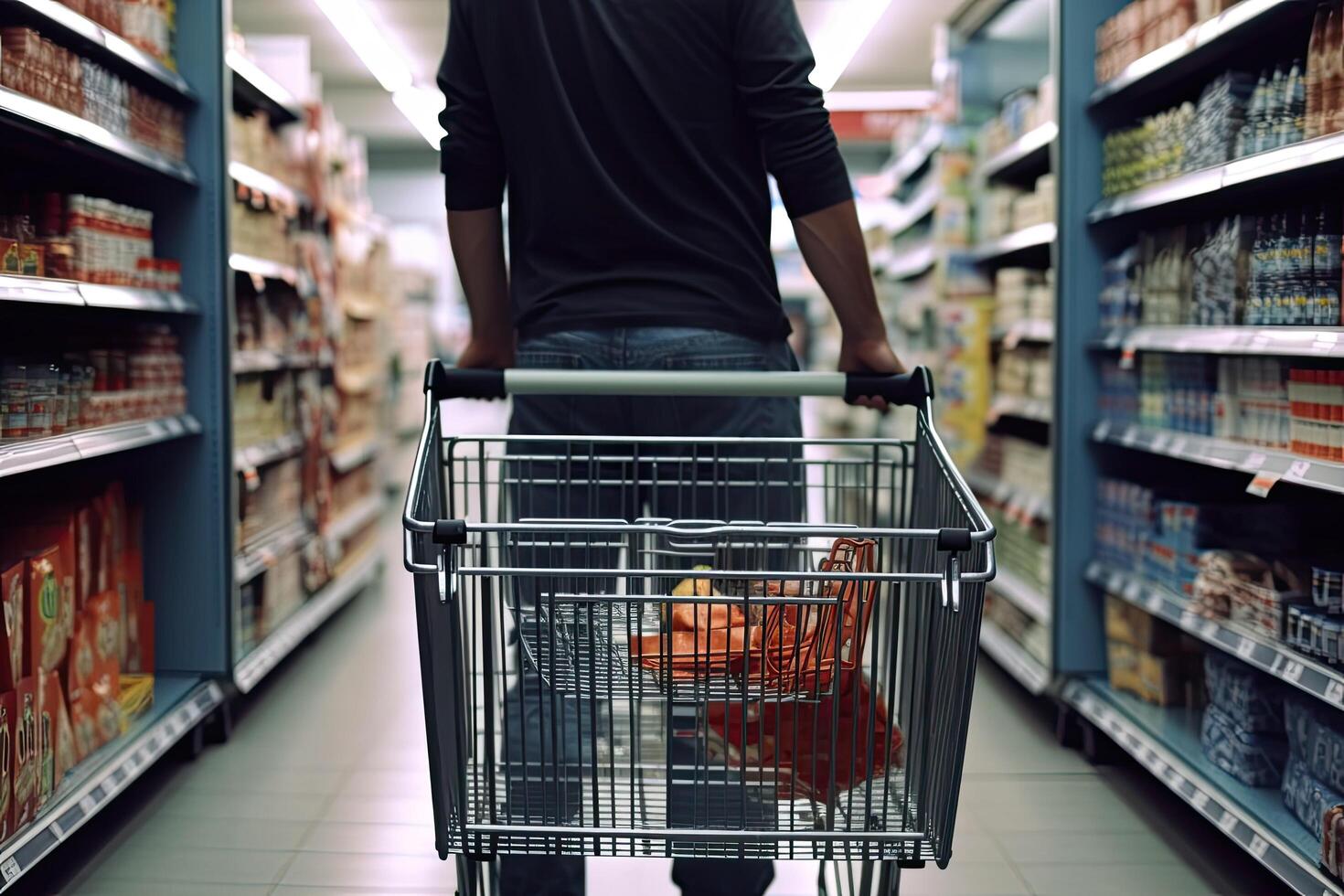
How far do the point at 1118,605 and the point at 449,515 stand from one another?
245 centimetres

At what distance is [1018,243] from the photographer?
4.47 m

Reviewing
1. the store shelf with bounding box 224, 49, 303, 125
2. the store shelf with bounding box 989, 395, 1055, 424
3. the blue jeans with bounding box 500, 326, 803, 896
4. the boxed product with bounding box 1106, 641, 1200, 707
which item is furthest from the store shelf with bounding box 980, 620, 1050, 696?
the store shelf with bounding box 224, 49, 303, 125

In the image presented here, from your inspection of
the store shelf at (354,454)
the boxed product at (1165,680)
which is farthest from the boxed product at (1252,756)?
the store shelf at (354,454)

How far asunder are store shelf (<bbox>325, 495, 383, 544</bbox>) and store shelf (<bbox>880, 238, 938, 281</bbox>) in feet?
9.19

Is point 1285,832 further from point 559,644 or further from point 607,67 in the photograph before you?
point 607,67

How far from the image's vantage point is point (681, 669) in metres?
1.38

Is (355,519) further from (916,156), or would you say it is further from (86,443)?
(916,156)

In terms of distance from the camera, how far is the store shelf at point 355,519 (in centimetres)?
533

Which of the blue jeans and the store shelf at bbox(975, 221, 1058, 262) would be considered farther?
the store shelf at bbox(975, 221, 1058, 262)

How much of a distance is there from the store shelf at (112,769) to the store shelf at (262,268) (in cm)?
118

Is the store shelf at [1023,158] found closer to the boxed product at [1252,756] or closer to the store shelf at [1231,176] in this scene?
the store shelf at [1231,176]

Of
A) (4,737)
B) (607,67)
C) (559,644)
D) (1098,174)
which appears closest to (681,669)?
(559,644)

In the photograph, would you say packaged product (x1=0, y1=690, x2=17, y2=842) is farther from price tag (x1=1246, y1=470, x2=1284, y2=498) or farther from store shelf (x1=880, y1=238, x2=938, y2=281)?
store shelf (x1=880, y1=238, x2=938, y2=281)

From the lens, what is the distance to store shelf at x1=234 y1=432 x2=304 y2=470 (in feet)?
12.8
